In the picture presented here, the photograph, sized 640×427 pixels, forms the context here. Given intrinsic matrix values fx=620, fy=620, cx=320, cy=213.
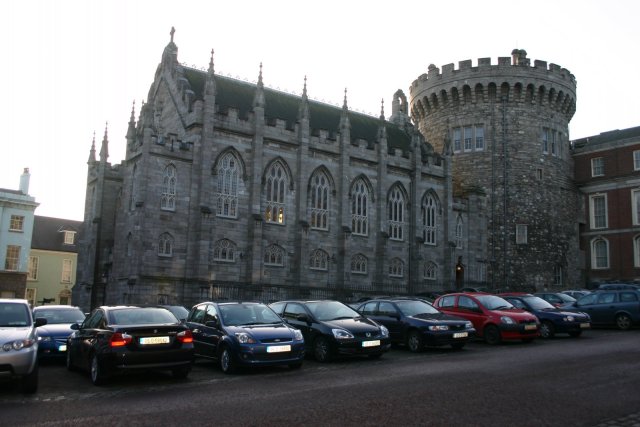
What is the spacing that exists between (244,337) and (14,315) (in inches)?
196

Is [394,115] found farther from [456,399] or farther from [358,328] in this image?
[456,399]

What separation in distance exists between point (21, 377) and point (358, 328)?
840 cm

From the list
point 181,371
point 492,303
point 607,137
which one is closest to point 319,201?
point 492,303

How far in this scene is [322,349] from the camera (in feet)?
54.9

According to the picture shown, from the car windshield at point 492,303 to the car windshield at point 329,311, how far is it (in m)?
5.65

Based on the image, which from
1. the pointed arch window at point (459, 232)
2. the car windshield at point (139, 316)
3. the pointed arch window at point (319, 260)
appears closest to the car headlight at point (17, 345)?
the car windshield at point (139, 316)

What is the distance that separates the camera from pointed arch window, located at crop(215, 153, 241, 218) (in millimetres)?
36062

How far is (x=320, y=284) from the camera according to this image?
39344 mm

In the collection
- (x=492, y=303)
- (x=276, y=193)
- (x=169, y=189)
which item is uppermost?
(x=276, y=193)

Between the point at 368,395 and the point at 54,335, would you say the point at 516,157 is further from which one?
the point at 368,395

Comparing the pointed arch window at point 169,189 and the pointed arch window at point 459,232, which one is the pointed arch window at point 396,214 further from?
the pointed arch window at point 169,189

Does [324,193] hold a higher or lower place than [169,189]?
higher

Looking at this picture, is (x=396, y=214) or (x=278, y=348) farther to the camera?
(x=396, y=214)

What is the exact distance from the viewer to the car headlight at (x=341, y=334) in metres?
16.3
